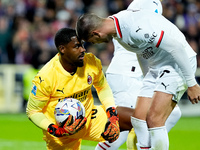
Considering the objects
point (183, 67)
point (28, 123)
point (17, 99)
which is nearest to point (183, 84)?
point (183, 67)

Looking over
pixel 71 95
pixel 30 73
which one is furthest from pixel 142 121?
pixel 30 73

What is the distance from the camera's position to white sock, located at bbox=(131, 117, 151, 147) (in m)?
5.01

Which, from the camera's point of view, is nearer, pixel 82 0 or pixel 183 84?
pixel 183 84

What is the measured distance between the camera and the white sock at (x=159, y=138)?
4.73m

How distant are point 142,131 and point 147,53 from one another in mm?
866

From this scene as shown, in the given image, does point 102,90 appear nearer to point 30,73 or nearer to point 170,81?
point 170,81

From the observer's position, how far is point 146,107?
4.98 m

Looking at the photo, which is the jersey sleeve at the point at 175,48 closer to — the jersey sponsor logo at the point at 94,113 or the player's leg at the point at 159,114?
the player's leg at the point at 159,114

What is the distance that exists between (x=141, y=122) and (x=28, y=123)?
6567 mm

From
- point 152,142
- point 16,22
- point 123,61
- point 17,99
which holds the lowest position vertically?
Result: point 17,99

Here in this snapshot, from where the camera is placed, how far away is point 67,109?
4.73m

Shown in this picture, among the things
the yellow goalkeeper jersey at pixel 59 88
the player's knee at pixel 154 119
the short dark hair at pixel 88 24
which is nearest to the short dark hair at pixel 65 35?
the yellow goalkeeper jersey at pixel 59 88

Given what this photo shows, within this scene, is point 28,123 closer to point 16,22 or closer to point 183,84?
point 16,22

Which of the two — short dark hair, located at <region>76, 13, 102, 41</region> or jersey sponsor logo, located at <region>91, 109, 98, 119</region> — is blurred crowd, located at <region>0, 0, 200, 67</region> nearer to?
jersey sponsor logo, located at <region>91, 109, 98, 119</region>
